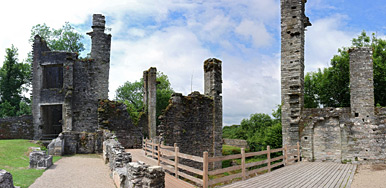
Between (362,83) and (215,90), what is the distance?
25.3 ft

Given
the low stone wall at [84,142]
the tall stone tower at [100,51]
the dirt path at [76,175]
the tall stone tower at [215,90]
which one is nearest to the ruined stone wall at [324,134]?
the tall stone tower at [215,90]

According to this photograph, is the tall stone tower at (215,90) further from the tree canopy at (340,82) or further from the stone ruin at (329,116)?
the tree canopy at (340,82)

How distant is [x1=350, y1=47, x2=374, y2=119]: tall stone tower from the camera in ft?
45.1

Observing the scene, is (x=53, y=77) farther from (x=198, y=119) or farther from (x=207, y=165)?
(x=207, y=165)

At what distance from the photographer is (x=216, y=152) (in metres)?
17.1

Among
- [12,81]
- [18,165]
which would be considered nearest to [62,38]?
[12,81]

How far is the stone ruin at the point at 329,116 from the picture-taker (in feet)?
44.4

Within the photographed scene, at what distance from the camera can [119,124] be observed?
61.1ft

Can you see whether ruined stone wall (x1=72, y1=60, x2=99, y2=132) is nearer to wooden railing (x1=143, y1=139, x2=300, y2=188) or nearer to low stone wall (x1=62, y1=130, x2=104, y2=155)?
low stone wall (x1=62, y1=130, x2=104, y2=155)

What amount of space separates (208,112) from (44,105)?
16.8m

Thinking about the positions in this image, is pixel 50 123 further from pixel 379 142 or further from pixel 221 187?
pixel 379 142

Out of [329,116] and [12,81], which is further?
[12,81]

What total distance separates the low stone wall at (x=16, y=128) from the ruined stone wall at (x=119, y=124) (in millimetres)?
10298

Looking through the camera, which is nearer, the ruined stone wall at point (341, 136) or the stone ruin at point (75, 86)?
the ruined stone wall at point (341, 136)
